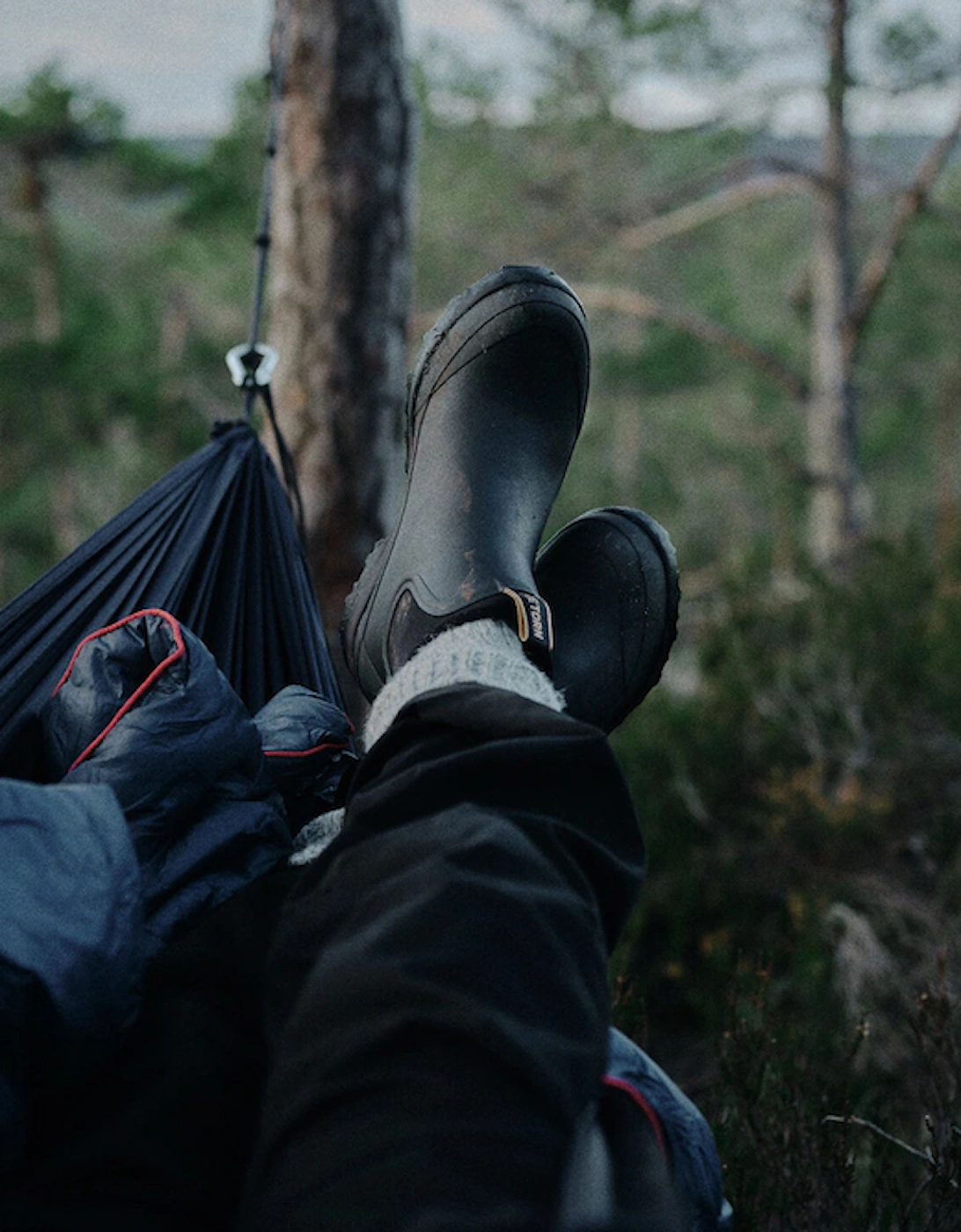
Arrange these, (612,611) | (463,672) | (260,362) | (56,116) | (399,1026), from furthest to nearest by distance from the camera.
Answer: (56,116), (260,362), (612,611), (463,672), (399,1026)

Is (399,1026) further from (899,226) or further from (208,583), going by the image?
(899,226)

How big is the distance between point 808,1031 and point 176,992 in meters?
1.28

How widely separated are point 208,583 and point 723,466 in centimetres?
1447

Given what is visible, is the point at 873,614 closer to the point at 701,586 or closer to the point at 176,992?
the point at 176,992

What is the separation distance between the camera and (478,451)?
4.25 ft

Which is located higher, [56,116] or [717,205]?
[56,116]

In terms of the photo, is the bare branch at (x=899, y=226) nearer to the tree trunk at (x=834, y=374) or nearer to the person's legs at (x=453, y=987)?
the tree trunk at (x=834, y=374)

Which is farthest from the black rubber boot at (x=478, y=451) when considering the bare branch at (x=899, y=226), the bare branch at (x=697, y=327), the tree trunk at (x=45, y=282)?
the tree trunk at (x=45, y=282)

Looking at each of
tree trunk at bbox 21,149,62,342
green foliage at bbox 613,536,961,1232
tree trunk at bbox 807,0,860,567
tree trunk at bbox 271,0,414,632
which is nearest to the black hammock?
tree trunk at bbox 271,0,414,632

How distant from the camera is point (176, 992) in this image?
772 millimetres

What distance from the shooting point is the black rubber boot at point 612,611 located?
49.1 inches

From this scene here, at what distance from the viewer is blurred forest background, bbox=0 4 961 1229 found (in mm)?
1645

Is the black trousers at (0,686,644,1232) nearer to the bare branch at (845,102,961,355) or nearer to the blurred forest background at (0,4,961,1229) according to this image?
the blurred forest background at (0,4,961,1229)

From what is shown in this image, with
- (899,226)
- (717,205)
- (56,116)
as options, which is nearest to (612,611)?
(899,226)
